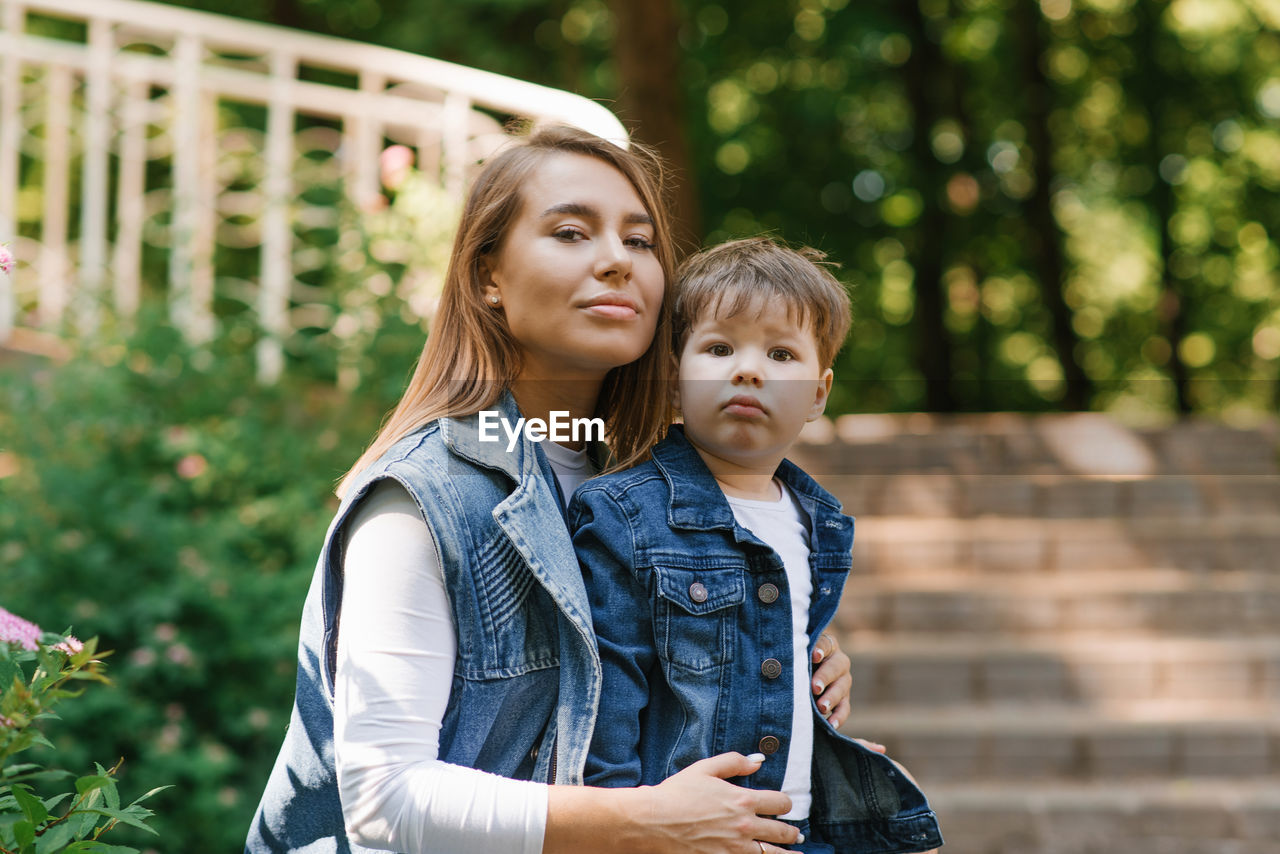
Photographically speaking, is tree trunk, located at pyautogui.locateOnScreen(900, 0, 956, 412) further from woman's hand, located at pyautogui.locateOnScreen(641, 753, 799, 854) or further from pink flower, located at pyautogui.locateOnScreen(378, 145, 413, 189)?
woman's hand, located at pyautogui.locateOnScreen(641, 753, 799, 854)

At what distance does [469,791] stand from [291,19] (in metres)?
9.80

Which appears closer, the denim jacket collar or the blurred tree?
the denim jacket collar

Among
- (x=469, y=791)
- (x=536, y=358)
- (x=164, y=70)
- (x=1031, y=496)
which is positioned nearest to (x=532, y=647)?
(x=469, y=791)

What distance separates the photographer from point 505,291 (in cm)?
164

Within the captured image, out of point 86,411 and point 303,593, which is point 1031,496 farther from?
point 86,411

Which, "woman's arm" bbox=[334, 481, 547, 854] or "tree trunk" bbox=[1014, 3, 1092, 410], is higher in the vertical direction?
"tree trunk" bbox=[1014, 3, 1092, 410]

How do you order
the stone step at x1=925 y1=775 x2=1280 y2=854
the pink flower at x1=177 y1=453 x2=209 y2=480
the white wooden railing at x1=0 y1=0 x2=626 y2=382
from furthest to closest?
the white wooden railing at x1=0 y1=0 x2=626 y2=382 → the stone step at x1=925 y1=775 x2=1280 y2=854 → the pink flower at x1=177 y1=453 x2=209 y2=480

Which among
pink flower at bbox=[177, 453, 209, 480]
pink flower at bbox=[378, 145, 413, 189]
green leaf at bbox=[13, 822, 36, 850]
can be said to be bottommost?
green leaf at bbox=[13, 822, 36, 850]

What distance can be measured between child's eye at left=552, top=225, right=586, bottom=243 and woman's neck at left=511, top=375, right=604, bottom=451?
0.72 ft

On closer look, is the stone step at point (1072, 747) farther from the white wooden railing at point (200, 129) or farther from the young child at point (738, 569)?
the young child at point (738, 569)

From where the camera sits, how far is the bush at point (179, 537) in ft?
10.4

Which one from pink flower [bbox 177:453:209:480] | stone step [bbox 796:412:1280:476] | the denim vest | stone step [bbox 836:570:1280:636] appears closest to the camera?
the denim vest

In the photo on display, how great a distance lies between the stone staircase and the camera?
4.28 metres

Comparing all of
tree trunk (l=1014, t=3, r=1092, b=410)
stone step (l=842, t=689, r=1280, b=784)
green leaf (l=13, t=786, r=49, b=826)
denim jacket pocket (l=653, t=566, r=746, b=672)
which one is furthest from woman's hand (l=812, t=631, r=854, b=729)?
tree trunk (l=1014, t=3, r=1092, b=410)
